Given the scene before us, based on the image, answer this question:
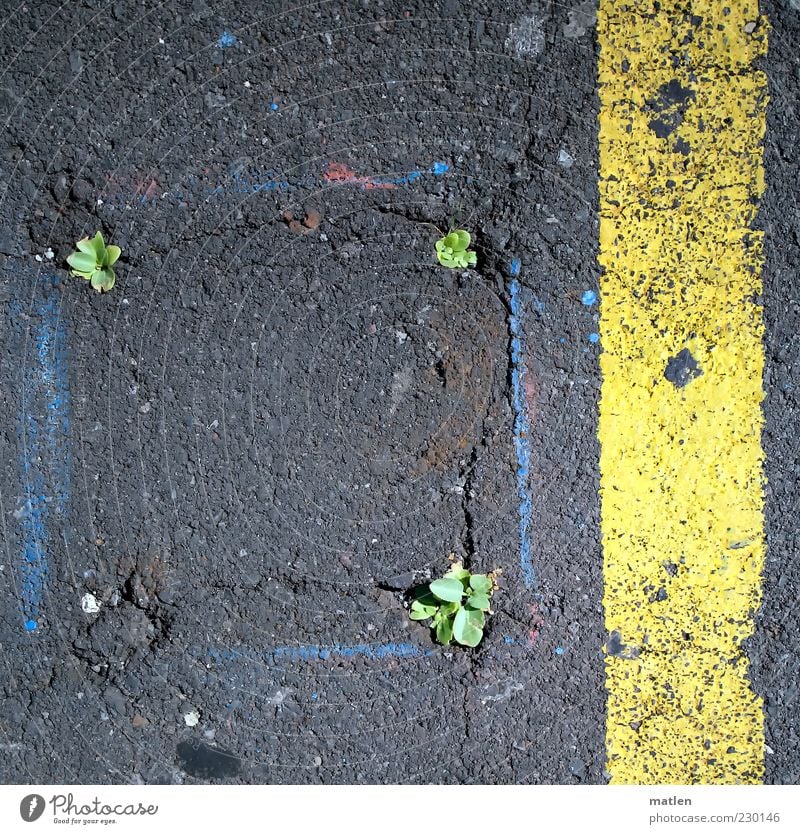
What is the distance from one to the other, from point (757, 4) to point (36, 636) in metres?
2.73

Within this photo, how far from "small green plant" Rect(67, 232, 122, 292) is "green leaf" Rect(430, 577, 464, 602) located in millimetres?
1268

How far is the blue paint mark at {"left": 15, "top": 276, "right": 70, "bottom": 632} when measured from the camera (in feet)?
6.71

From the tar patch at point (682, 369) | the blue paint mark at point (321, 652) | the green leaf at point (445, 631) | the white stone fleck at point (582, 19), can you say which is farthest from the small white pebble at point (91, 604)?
the white stone fleck at point (582, 19)

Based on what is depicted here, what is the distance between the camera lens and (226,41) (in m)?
2.02

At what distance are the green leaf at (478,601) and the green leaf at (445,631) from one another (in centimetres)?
8

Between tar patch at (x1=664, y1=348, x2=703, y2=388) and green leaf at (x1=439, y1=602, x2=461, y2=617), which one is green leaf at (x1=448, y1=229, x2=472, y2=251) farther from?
green leaf at (x1=439, y1=602, x2=461, y2=617)

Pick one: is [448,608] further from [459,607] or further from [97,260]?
[97,260]

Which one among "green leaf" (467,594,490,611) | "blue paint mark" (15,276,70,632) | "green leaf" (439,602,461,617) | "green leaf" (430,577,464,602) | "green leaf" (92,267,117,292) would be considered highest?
"green leaf" (92,267,117,292)

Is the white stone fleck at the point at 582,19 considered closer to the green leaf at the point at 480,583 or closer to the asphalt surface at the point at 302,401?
the asphalt surface at the point at 302,401

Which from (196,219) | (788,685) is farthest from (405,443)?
(788,685)
